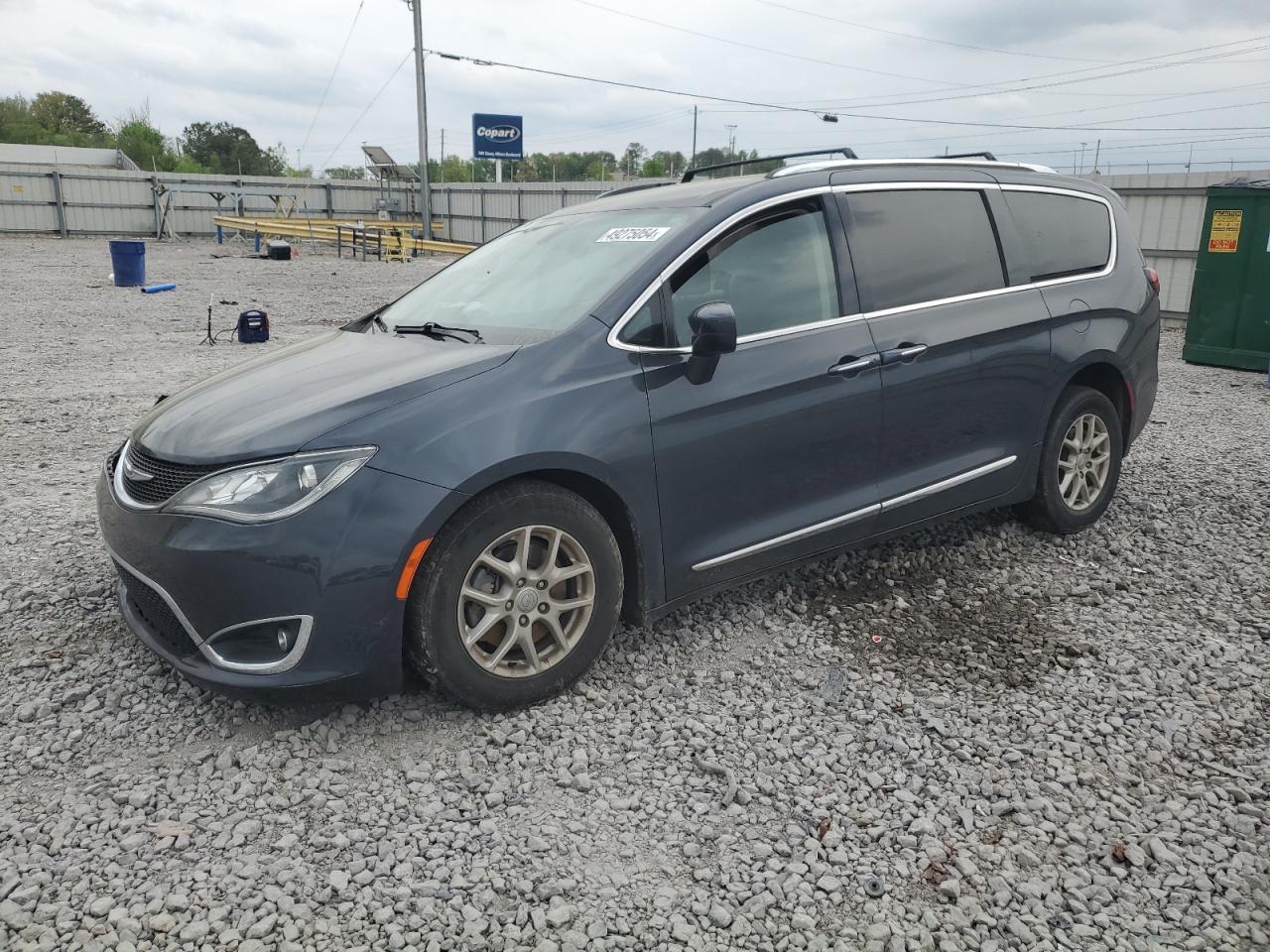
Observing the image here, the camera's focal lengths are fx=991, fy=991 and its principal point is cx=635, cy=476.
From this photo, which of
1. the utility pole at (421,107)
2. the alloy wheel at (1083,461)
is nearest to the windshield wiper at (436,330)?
the alloy wheel at (1083,461)

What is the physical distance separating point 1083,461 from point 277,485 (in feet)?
13.1

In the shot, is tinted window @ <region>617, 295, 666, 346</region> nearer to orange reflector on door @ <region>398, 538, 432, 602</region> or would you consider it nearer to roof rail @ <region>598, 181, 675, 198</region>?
orange reflector on door @ <region>398, 538, 432, 602</region>

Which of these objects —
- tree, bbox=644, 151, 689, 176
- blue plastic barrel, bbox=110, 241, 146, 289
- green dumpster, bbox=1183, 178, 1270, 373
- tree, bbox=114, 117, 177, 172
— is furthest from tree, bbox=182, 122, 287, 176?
green dumpster, bbox=1183, 178, 1270, 373

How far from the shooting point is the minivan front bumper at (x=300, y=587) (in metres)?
2.95

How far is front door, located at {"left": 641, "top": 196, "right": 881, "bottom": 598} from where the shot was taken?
358cm

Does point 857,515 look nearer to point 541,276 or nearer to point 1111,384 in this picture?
point 541,276

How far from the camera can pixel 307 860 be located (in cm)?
270

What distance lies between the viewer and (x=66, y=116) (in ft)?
268

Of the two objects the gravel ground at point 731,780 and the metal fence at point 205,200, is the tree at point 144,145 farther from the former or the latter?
the gravel ground at point 731,780

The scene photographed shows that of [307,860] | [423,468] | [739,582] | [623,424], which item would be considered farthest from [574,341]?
[307,860]

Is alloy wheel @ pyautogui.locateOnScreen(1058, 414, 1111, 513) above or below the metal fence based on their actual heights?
below

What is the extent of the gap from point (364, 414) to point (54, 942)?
161 cm

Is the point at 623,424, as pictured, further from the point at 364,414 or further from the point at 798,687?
the point at 798,687

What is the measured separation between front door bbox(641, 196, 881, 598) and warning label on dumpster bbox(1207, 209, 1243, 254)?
874cm
